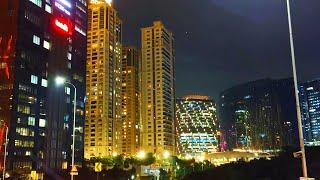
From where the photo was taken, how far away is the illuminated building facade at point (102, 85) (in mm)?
157750

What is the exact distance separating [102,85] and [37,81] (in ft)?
189

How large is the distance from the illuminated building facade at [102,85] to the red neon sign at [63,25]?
44.6m

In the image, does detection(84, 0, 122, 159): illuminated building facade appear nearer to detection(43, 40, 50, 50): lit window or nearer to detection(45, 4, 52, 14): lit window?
detection(45, 4, 52, 14): lit window

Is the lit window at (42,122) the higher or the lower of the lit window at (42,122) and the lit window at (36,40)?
the lower

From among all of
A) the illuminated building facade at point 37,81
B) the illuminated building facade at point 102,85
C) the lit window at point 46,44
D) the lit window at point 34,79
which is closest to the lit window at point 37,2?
the illuminated building facade at point 37,81

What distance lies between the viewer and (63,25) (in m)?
112

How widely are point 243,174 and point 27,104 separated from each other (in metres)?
51.7

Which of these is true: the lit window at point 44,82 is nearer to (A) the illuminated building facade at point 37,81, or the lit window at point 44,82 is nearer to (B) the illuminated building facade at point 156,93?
(A) the illuminated building facade at point 37,81

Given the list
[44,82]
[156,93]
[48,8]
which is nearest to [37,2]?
[48,8]

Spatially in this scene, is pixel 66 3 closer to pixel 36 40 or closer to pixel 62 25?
pixel 62 25

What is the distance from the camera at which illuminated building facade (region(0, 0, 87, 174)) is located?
94.5 metres

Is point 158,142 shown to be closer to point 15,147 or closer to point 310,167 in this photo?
point 310,167

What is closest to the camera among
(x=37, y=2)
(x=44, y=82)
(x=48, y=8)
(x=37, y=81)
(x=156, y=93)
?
(x=37, y=81)

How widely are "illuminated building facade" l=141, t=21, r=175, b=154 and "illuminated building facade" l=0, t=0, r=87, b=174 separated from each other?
71123mm
